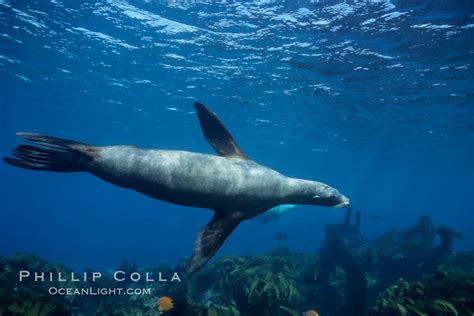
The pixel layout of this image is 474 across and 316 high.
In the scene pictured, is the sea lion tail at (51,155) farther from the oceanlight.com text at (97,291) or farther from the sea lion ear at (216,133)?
the oceanlight.com text at (97,291)

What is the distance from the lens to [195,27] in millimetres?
13641

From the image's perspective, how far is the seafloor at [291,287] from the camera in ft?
17.0

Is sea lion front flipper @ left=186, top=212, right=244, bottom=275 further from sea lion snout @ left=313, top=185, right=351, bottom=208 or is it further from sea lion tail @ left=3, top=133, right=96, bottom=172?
sea lion tail @ left=3, top=133, right=96, bottom=172

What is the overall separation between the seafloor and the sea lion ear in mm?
2494

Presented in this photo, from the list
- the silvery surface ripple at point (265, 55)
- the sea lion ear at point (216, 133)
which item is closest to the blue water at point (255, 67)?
the silvery surface ripple at point (265, 55)

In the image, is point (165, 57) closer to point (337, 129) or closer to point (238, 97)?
point (238, 97)

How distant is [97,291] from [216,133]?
6.92 metres

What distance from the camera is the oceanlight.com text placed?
346 inches

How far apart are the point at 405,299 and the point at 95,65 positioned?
62.6ft

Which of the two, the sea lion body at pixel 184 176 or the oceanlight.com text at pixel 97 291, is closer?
the sea lion body at pixel 184 176

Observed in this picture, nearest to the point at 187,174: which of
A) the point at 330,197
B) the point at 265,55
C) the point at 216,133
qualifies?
the point at 216,133

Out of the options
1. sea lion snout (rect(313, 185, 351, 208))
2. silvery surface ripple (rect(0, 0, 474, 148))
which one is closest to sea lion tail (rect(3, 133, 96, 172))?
sea lion snout (rect(313, 185, 351, 208))

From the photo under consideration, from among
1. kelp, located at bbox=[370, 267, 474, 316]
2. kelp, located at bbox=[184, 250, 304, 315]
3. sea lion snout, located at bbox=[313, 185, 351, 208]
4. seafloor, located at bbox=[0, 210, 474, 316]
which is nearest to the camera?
kelp, located at bbox=[370, 267, 474, 316]

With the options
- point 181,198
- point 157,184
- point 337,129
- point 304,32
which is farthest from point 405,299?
point 337,129
